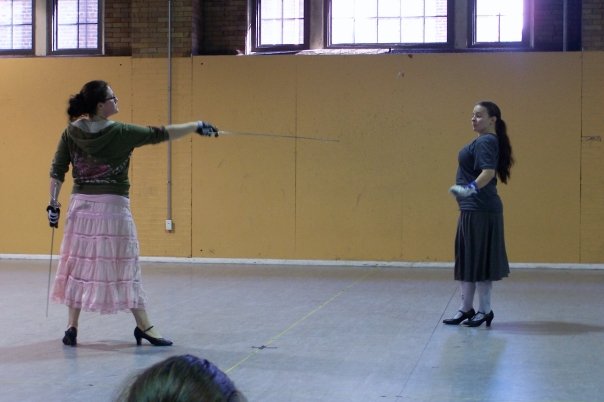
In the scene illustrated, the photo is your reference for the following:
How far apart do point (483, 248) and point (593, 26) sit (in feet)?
15.5

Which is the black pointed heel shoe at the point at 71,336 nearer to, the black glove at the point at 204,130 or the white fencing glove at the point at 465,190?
the black glove at the point at 204,130

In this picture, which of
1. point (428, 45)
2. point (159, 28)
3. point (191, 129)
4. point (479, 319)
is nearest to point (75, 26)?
point (159, 28)

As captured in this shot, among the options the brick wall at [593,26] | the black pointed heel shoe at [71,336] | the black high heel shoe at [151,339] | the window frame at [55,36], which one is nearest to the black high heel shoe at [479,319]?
the black high heel shoe at [151,339]

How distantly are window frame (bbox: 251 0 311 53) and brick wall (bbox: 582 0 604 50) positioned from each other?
3.03 m

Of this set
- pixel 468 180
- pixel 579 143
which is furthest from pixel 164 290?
pixel 579 143

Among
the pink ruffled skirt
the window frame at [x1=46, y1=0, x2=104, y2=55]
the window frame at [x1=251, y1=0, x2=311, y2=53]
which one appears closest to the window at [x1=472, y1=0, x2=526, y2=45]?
the window frame at [x1=251, y1=0, x2=311, y2=53]

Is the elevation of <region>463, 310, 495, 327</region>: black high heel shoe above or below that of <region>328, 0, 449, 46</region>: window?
below

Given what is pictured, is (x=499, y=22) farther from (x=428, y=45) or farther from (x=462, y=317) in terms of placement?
(x=462, y=317)

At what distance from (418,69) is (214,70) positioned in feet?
7.59

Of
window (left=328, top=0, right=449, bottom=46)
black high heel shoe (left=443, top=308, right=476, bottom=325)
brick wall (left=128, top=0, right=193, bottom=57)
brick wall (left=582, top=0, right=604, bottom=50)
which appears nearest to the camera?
black high heel shoe (left=443, top=308, right=476, bottom=325)

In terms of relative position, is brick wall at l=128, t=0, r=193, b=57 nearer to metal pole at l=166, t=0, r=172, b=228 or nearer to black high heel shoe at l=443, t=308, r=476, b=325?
metal pole at l=166, t=0, r=172, b=228

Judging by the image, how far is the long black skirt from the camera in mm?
5742

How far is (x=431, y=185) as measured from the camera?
975 cm

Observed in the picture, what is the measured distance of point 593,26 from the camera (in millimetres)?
9453
